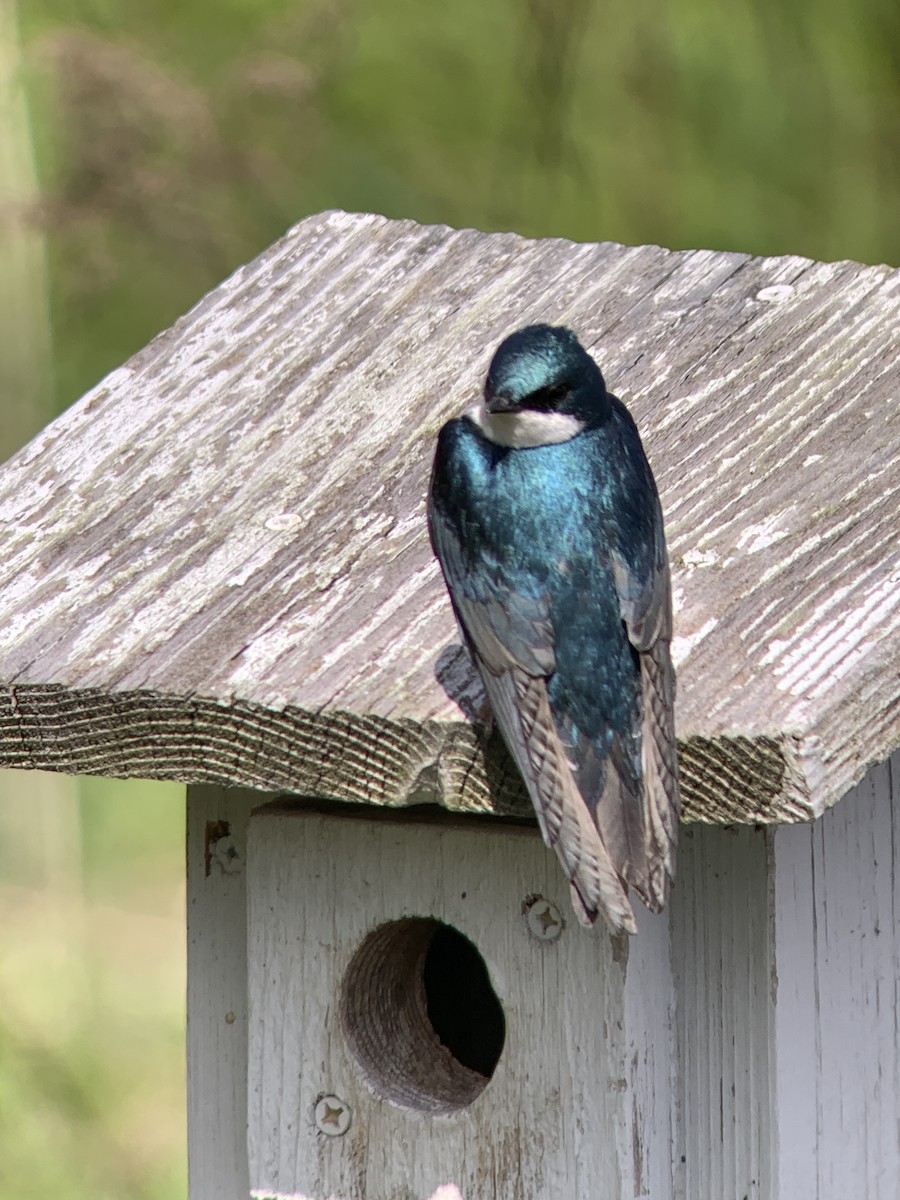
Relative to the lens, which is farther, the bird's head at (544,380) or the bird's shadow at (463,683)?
the bird's head at (544,380)

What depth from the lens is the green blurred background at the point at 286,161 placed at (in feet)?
11.6

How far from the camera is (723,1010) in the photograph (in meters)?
1.66

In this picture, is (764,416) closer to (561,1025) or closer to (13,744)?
(561,1025)

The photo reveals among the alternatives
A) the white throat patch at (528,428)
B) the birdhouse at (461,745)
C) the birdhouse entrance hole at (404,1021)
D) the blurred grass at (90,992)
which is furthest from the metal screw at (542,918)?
the blurred grass at (90,992)

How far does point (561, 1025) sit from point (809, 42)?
2323 millimetres

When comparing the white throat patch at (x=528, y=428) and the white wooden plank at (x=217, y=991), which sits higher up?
the white throat patch at (x=528, y=428)

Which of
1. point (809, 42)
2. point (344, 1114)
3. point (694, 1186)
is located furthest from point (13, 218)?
point (694, 1186)

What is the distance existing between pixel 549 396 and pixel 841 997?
585mm

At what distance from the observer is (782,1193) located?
167 cm

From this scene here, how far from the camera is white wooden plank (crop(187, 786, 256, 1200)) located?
1981 mm

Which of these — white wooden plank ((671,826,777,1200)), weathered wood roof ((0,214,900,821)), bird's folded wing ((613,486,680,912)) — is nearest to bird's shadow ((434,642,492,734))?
weathered wood roof ((0,214,900,821))

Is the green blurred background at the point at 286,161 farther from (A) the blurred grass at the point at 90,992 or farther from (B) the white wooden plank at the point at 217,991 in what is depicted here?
(B) the white wooden plank at the point at 217,991

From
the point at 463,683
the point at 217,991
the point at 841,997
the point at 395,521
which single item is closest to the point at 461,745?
the point at 463,683

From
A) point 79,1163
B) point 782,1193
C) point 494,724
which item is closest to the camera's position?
point 494,724
